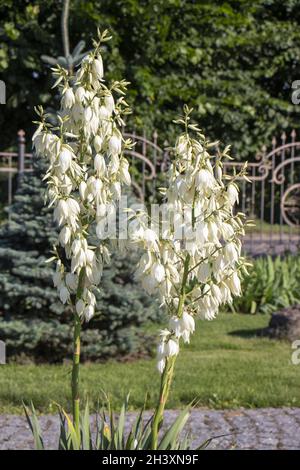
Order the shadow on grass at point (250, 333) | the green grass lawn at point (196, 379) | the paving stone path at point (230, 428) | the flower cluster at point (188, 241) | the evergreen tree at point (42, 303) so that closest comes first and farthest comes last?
the flower cluster at point (188, 241)
the paving stone path at point (230, 428)
the green grass lawn at point (196, 379)
the evergreen tree at point (42, 303)
the shadow on grass at point (250, 333)

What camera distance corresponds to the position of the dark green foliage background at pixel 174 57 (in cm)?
1252

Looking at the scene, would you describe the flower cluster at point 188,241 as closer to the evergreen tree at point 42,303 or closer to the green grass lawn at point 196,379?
the green grass lawn at point 196,379

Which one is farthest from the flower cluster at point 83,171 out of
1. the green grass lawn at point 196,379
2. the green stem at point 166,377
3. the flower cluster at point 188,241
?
the green grass lawn at point 196,379

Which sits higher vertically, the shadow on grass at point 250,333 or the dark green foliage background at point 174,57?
the dark green foliage background at point 174,57

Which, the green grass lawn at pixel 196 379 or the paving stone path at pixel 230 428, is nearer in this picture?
the paving stone path at pixel 230 428

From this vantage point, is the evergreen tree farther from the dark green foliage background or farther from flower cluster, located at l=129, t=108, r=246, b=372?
the dark green foliage background

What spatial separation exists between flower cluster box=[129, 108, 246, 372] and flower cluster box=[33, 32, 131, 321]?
21 centimetres

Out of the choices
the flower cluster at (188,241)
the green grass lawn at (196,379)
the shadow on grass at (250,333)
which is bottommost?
the green grass lawn at (196,379)

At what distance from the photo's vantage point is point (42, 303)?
644 centimetres

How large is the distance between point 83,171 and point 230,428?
7.83 ft

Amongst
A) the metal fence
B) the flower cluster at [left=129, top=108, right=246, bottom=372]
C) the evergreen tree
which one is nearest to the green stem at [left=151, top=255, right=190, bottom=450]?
the flower cluster at [left=129, top=108, right=246, bottom=372]

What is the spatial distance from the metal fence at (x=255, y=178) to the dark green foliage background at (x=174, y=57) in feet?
2.08

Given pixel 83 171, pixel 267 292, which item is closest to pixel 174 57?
pixel 267 292
